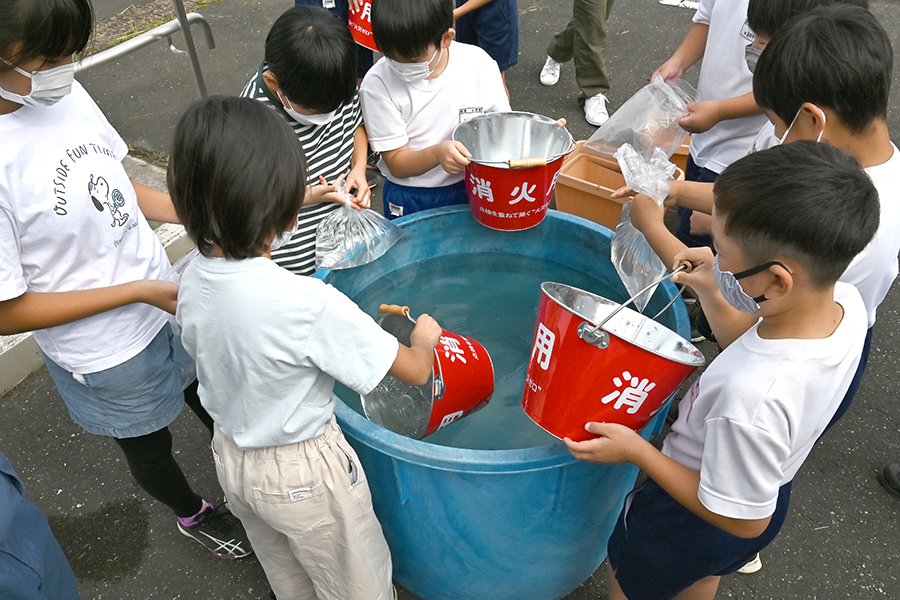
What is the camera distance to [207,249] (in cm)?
118

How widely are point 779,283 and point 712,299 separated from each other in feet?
1.05

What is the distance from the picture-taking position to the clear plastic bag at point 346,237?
194 centimetres

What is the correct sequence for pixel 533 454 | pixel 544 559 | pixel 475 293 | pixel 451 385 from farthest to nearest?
pixel 475 293, pixel 544 559, pixel 451 385, pixel 533 454

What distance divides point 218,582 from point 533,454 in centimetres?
131

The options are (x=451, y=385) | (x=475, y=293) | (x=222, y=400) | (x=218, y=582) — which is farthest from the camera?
(x=475, y=293)

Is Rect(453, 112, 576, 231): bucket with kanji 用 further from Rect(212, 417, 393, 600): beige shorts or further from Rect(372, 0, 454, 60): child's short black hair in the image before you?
Rect(212, 417, 393, 600): beige shorts

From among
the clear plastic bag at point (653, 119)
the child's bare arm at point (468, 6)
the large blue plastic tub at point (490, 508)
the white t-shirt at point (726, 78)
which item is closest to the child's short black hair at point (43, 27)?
the large blue plastic tub at point (490, 508)

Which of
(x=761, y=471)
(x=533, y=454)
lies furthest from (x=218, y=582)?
(x=761, y=471)

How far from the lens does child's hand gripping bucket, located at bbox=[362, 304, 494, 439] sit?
1597mm

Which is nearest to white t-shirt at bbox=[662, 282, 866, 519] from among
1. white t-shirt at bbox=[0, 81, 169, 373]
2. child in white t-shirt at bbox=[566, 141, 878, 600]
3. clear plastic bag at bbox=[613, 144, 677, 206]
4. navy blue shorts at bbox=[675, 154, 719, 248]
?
child in white t-shirt at bbox=[566, 141, 878, 600]

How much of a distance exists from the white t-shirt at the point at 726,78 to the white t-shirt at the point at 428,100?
75 cm

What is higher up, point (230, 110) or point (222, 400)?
point (230, 110)

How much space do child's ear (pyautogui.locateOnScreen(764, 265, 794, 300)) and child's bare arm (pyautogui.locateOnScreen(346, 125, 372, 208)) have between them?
1.23 m

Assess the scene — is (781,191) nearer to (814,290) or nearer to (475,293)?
(814,290)
